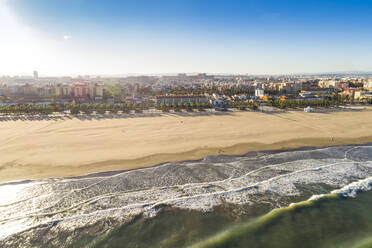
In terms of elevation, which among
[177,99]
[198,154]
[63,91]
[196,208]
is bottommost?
[196,208]

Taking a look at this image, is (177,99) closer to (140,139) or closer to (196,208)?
(140,139)

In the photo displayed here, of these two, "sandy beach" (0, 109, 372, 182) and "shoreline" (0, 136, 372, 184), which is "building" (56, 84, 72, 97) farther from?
"shoreline" (0, 136, 372, 184)

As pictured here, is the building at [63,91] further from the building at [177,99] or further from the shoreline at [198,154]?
the shoreline at [198,154]

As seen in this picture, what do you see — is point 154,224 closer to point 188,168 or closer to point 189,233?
point 189,233

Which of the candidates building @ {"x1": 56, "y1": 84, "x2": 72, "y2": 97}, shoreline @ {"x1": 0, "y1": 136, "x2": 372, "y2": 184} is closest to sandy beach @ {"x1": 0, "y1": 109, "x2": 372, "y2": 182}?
shoreline @ {"x1": 0, "y1": 136, "x2": 372, "y2": 184}

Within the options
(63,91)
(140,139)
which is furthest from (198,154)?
(63,91)

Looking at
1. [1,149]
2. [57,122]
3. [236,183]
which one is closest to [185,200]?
[236,183]

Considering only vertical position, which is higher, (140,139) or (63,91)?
(63,91)
